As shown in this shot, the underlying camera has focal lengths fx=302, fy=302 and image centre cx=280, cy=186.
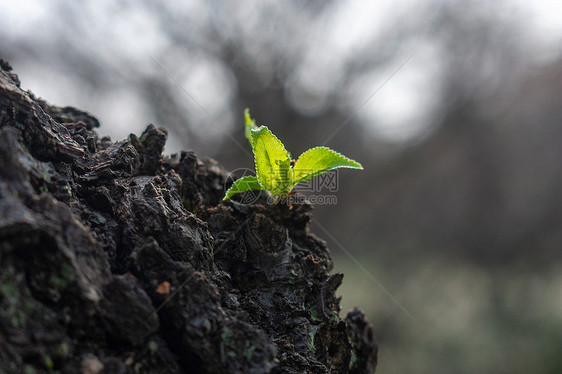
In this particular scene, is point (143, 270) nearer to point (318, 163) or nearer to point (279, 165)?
point (279, 165)

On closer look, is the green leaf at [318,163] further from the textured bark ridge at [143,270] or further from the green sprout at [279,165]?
the textured bark ridge at [143,270]

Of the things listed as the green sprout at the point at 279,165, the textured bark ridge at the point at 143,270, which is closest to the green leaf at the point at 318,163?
the green sprout at the point at 279,165

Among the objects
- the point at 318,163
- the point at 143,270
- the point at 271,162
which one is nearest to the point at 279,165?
the point at 271,162

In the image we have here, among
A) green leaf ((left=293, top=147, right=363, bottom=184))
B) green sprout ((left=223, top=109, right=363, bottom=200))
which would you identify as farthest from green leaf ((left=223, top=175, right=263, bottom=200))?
green leaf ((left=293, top=147, right=363, bottom=184))

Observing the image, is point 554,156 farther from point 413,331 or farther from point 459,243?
point 413,331

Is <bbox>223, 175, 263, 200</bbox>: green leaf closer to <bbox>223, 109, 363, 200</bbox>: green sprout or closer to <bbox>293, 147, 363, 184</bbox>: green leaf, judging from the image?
<bbox>223, 109, 363, 200</bbox>: green sprout

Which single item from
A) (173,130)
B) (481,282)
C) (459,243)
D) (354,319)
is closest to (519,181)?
(459,243)
